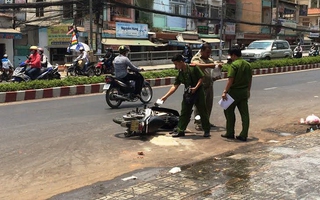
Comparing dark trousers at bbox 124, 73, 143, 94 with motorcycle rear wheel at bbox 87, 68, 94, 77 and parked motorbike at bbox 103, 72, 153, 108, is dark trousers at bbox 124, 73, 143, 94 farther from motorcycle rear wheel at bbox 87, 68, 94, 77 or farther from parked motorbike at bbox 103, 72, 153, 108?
motorcycle rear wheel at bbox 87, 68, 94, 77

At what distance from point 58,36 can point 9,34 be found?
4.33m

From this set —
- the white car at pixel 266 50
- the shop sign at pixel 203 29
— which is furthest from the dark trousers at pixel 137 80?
the shop sign at pixel 203 29

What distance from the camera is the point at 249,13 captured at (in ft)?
157

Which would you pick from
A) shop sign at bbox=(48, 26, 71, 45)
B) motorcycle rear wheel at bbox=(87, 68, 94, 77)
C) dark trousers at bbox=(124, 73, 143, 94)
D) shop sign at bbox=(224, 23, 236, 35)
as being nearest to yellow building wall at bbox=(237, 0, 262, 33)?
shop sign at bbox=(224, 23, 236, 35)

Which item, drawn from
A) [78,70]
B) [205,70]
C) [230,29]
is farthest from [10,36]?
[230,29]

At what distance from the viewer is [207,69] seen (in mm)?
7242

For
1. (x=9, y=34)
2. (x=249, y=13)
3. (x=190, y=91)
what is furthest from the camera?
(x=249, y=13)

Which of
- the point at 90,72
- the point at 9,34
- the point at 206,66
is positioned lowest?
the point at 90,72

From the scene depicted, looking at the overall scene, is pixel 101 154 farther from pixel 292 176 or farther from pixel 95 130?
pixel 292 176

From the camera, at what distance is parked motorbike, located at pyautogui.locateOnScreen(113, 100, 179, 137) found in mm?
6586

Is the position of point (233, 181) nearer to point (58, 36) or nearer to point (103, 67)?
point (103, 67)

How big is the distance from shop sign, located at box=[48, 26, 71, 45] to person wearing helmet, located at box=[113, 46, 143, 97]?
783 inches

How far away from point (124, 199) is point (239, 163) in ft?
6.15

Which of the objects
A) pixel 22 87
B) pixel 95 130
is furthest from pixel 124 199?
pixel 22 87
